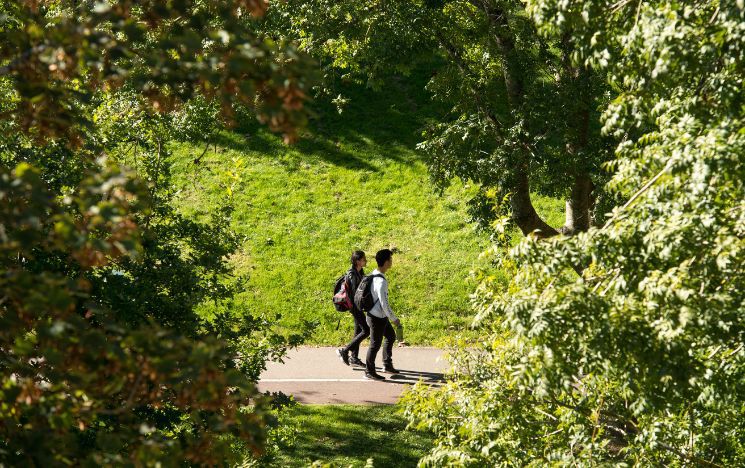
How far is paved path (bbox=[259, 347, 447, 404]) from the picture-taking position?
11.4 m

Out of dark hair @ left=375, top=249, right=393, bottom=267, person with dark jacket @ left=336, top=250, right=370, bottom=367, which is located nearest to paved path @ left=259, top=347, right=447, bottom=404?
person with dark jacket @ left=336, top=250, right=370, bottom=367

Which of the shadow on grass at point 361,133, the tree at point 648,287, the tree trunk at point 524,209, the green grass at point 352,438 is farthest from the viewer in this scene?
the shadow on grass at point 361,133

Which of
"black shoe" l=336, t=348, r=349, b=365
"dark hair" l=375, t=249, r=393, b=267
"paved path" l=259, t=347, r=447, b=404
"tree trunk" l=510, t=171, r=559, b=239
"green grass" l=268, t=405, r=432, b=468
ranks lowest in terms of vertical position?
"green grass" l=268, t=405, r=432, b=468

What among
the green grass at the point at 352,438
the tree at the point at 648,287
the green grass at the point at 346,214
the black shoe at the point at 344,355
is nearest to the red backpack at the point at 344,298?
the black shoe at the point at 344,355

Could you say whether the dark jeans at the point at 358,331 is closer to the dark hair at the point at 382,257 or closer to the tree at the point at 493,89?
the dark hair at the point at 382,257

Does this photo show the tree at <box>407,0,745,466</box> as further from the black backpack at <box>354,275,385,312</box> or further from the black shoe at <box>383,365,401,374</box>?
the black shoe at <box>383,365,401,374</box>

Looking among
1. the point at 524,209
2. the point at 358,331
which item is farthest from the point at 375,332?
the point at 524,209

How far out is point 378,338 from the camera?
11500 millimetres

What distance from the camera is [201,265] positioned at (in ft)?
24.2

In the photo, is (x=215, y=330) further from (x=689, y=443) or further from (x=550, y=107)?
(x=550, y=107)

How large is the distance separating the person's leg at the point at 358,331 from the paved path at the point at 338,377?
0.31 meters

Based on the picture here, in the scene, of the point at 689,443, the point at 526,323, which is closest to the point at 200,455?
the point at 526,323

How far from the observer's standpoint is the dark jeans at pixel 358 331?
11844 millimetres

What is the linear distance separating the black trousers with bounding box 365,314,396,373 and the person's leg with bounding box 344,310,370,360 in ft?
0.92
